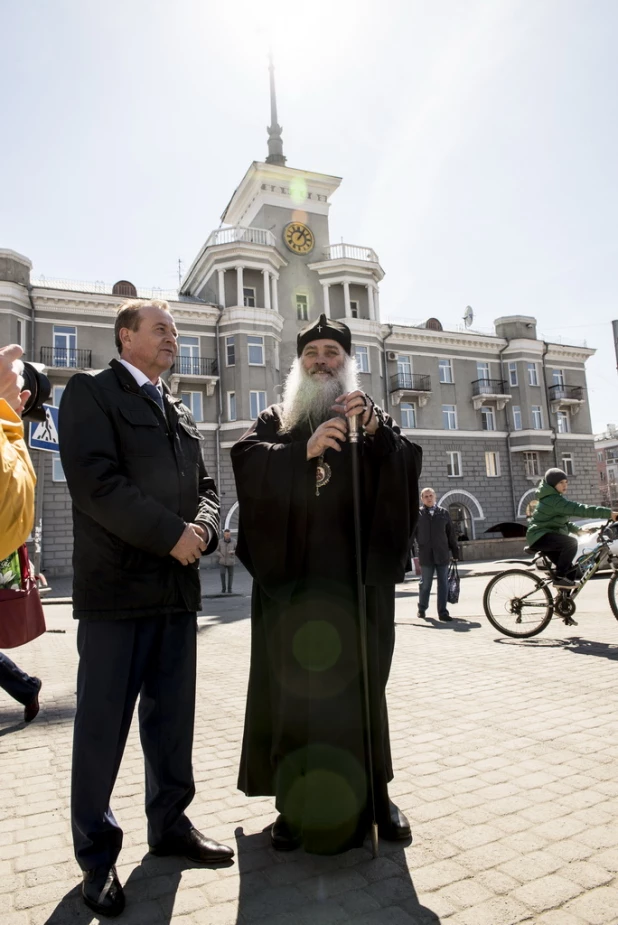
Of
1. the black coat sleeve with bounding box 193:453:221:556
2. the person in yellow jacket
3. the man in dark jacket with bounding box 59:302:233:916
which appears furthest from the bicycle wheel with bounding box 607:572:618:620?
the person in yellow jacket

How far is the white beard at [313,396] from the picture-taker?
3.40 meters

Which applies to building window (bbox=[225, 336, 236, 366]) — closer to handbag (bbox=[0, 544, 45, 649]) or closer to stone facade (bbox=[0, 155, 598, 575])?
stone facade (bbox=[0, 155, 598, 575])

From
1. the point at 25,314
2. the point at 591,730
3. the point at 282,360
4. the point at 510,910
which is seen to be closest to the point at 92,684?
the point at 510,910

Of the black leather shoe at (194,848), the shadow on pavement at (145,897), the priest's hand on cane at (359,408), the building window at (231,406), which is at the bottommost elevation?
the shadow on pavement at (145,897)

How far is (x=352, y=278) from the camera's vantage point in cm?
3606

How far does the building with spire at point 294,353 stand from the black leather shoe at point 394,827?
2600cm

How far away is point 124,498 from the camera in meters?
Result: 2.55

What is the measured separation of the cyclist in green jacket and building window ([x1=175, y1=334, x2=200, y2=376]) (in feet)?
85.6

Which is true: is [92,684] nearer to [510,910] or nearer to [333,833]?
[333,833]

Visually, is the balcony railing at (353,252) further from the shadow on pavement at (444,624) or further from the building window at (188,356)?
the shadow on pavement at (444,624)

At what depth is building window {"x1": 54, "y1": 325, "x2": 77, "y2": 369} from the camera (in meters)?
29.7

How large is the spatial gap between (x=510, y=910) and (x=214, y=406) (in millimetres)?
31506

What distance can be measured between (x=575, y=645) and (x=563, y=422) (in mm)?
38444

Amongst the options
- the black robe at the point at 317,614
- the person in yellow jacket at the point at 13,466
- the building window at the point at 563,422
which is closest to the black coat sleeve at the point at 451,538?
the black robe at the point at 317,614
